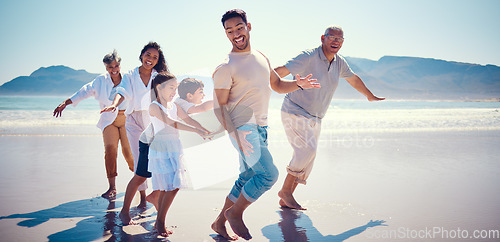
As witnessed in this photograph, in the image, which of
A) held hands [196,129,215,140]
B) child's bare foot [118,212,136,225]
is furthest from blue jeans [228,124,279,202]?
child's bare foot [118,212,136,225]

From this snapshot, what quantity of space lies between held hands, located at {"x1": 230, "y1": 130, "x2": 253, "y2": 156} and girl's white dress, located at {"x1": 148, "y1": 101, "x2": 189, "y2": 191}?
0.58 m

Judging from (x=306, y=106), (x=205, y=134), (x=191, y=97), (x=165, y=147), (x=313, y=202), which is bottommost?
(x=313, y=202)

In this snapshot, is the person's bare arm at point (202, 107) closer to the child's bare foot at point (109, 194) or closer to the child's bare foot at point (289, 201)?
the child's bare foot at point (289, 201)

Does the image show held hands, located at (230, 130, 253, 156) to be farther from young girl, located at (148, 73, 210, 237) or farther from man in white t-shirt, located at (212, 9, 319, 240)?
young girl, located at (148, 73, 210, 237)

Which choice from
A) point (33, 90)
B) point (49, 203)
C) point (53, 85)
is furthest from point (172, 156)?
point (53, 85)

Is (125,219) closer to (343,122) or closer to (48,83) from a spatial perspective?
(343,122)

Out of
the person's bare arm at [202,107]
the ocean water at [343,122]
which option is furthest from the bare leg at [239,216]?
the ocean water at [343,122]

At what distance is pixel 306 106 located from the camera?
410 cm

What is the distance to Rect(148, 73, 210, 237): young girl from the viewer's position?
3168mm

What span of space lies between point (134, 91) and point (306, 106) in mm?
1806

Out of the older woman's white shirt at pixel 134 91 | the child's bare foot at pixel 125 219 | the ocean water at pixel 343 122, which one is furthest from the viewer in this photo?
the ocean water at pixel 343 122

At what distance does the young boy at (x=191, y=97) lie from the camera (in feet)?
10.5

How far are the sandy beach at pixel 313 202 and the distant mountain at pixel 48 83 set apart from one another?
11999 centimetres

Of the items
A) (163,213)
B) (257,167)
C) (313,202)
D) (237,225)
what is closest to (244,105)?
(257,167)
